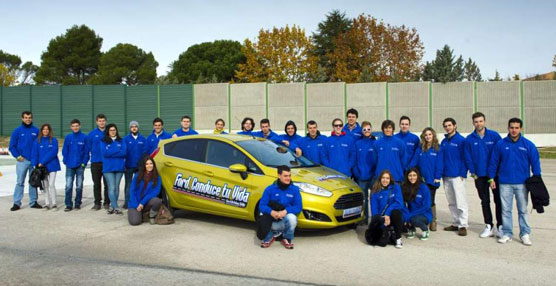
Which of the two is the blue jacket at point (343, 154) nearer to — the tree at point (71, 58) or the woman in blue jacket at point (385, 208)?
the woman in blue jacket at point (385, 208)

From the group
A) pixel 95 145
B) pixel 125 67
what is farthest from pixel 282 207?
pixel 125 67

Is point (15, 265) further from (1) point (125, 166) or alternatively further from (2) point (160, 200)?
(1) point (125, 166)

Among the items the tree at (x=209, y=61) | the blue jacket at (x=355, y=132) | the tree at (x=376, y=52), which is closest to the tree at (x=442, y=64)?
the tree at (x=376, y=52)

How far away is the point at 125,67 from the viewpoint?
65.6 metres

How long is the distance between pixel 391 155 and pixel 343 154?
1.01 metres

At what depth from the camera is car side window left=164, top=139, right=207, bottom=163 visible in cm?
808

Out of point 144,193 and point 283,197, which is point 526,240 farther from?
point 144,193

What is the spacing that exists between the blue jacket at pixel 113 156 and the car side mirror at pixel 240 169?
2.83 metres

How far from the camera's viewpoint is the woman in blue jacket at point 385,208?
259 inches

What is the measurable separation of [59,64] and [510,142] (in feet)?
228

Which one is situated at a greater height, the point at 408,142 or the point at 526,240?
the point at 408,142

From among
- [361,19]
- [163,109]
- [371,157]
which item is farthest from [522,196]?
[361,19]

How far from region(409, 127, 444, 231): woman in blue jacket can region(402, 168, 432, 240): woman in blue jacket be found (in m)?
0.24

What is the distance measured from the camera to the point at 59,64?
6644 centimetres
